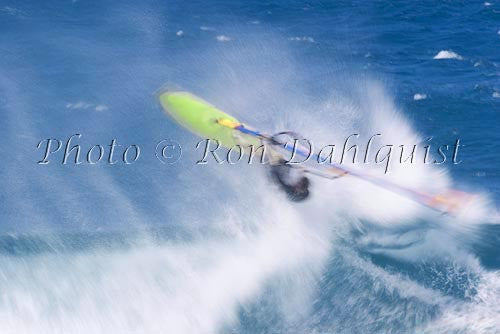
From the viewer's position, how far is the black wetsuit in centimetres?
2575

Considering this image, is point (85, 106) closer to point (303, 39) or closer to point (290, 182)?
point (290, 182)

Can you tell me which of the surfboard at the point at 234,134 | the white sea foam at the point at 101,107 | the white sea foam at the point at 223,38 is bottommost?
the white sea foam at the point at 101,107

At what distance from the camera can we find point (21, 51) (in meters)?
35.4

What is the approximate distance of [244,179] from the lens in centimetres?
2734

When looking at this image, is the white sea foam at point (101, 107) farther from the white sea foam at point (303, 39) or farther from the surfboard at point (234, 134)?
the white sea foam at point (303, 39)

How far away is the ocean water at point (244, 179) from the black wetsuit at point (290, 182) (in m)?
0.43

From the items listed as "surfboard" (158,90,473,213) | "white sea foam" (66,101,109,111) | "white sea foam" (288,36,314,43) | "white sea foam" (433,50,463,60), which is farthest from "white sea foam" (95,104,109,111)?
"white sea foam" (433,50,463,60)

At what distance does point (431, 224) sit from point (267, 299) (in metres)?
7.14

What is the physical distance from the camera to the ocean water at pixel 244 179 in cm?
2195

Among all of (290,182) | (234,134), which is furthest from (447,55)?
(290,182)

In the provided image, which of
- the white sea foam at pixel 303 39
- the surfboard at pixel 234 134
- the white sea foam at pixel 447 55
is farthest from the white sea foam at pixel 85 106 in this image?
the white sea foam at pixel 447 55

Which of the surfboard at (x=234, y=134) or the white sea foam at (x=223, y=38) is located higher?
the white sea foam at (x=223, y=38)

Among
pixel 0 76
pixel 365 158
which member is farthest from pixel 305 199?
pixel 0 76

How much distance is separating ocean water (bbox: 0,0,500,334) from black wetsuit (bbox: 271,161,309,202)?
426mm
